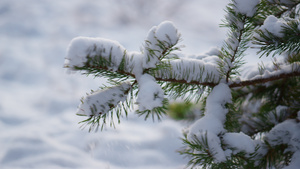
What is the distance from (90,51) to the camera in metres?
0.66

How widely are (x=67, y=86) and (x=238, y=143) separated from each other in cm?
354

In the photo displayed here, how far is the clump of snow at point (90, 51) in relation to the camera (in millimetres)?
647

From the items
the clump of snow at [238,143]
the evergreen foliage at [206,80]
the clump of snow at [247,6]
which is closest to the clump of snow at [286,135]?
the evergreen foliage at [206,80]

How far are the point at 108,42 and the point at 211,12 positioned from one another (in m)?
4.97

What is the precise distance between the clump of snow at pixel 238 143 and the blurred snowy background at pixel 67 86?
43 centimetres

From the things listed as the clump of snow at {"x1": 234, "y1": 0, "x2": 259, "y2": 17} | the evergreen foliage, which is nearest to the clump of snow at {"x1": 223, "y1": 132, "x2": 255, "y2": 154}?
the evergreen foliage

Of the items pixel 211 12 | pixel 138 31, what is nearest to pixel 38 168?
pixel 138 31

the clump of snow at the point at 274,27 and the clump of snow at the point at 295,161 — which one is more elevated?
the clump of snow at the point at 274,27

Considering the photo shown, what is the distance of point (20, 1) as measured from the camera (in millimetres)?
5293

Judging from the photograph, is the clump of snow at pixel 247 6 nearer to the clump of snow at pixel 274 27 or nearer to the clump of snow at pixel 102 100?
the clump of snow at pixel 274 27

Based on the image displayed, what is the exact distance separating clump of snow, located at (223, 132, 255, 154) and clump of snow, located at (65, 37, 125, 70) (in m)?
0.40

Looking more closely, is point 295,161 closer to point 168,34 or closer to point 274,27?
point 274,27

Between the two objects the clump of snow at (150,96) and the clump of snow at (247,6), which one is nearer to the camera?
the clump of snow at (150,96)

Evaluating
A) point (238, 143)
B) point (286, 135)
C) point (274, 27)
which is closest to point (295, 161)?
point (286, 135)
